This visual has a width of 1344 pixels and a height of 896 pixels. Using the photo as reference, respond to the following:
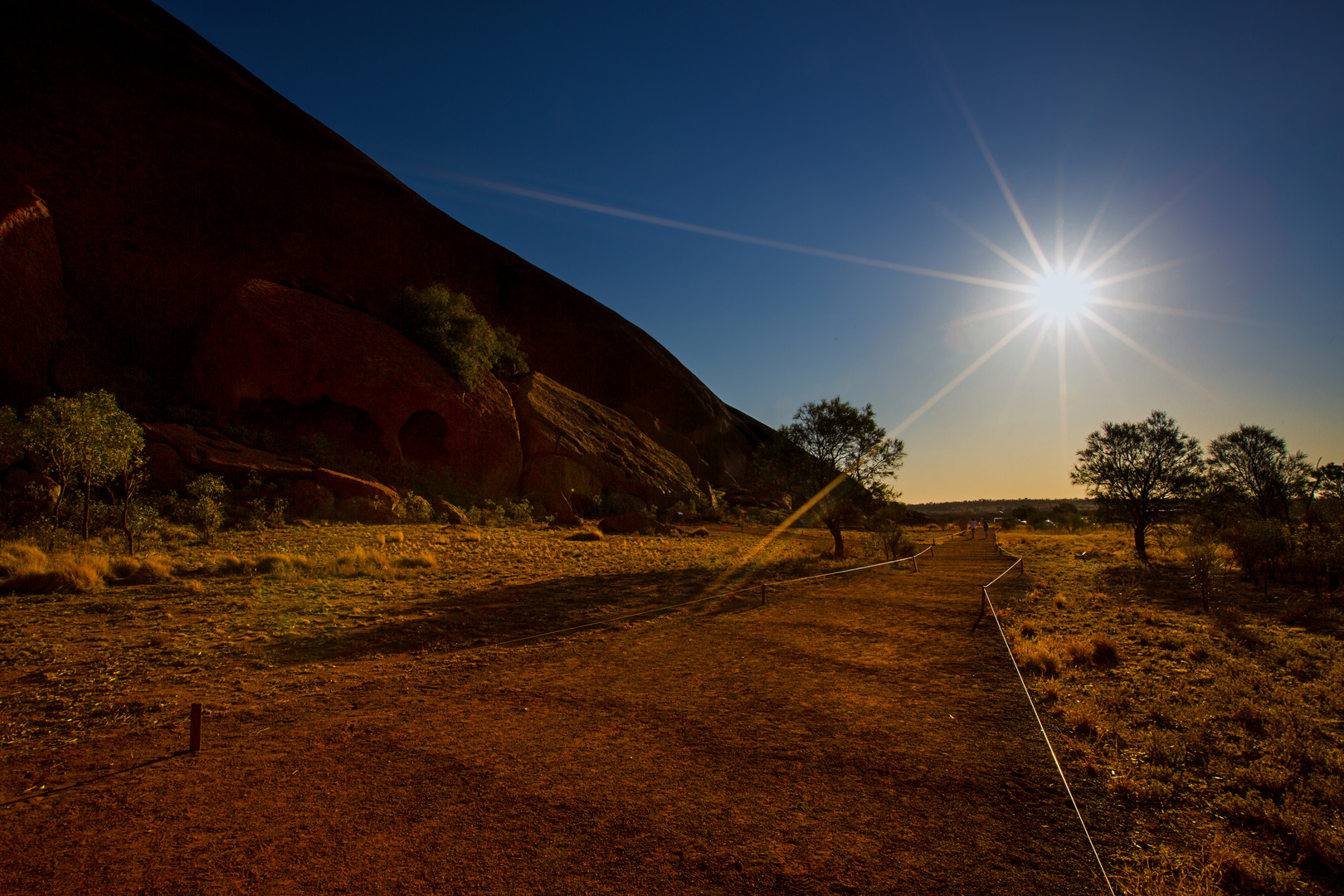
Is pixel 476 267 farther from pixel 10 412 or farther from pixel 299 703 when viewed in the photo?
pixel 299 703

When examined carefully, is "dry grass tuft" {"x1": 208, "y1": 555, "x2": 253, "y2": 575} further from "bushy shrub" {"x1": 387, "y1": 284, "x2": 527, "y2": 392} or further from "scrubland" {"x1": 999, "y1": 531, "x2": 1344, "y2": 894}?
"bushy shrub" {"x1": 387, "y1": 284, "x2": 527, "y2": 392}

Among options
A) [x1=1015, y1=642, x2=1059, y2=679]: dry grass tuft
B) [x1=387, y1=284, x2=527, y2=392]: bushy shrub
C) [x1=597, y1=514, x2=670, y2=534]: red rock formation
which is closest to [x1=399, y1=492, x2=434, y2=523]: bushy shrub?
[x1=597, y1=514, x2=670, y2=534]: red rock formation

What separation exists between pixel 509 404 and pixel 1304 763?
26607 millimetres

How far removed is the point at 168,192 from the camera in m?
24.4

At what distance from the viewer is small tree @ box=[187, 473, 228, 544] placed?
42.7 ft

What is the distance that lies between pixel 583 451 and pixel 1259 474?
3303 centimetres

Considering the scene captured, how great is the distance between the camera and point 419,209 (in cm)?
3497

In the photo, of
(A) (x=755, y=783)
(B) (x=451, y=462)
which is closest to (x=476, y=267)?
(B) (x=451, y=462)

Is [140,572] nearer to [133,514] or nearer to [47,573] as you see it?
[47,573]

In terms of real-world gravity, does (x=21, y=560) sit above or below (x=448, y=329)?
below

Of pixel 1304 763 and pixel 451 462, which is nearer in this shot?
pixel 1304 763

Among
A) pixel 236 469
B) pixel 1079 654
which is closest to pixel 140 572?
pixel 236 469

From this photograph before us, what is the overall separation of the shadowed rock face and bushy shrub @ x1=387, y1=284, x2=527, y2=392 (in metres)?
2.16

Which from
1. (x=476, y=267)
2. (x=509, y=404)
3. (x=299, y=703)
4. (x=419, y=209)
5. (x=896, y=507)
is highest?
(x=419, y=209)
